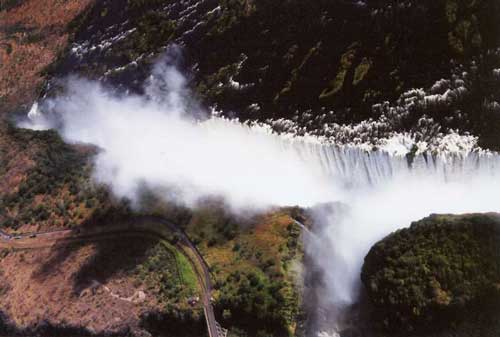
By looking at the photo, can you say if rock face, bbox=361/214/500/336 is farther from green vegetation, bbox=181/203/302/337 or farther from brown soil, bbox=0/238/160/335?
brown soil, bbox=0/238/160/335

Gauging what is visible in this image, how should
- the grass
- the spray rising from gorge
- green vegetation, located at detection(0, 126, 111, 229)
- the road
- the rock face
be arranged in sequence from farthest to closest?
green vegetation, located at detection(0, 126, 111, 229), the spray rising from gorge, the grass, the road, the rock face

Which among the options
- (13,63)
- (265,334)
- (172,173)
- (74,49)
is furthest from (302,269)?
(13,63)

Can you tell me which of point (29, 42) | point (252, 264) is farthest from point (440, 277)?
point (29, 42)

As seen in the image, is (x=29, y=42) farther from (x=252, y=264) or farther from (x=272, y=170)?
(x=252, y=264)

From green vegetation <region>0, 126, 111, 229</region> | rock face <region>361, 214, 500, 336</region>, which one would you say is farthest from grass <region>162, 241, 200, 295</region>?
rock face <region>361, 214, 500, 336</region>

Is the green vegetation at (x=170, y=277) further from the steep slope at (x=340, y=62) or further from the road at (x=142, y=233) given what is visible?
the steep slope at (x=340, y=62)

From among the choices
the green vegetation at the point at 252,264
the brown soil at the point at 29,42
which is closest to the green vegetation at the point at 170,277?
the green vegetation at the point at 252,264

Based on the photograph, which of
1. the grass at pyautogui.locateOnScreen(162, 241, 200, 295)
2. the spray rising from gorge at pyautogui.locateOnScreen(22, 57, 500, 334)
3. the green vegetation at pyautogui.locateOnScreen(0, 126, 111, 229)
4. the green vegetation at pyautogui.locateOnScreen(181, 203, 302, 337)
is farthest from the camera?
the green vegetation at pyautogui.locateOnScreen(0, 126, 111, 229)

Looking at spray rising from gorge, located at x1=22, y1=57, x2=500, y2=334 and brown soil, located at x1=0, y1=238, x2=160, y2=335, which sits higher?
spray rising from gorge, located at x1=22, y1=57, x2=500, y2=334
